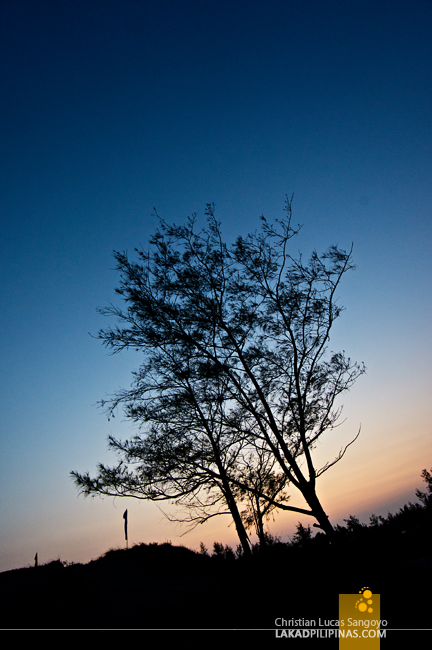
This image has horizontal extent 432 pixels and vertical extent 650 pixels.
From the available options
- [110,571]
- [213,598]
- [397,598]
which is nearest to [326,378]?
[397,598]

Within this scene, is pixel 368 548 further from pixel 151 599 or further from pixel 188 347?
pixel 188 347

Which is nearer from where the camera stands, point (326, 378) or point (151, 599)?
point (151, 599)

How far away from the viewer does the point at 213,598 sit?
611 centimetres

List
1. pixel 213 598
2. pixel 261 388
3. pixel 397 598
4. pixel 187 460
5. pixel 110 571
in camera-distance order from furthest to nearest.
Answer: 1. pixel 110 571
2. pixel 261 388
3. pixel 187 460
4. pixel 213 598
5. pixel 397 598

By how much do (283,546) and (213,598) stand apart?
14.6ft

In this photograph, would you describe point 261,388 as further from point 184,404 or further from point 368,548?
point 368,548

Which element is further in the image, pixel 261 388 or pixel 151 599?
pixel 261 388

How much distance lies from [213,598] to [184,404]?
168 inches

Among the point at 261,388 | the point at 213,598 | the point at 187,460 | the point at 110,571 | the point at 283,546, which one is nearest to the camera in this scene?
the point at 213,598

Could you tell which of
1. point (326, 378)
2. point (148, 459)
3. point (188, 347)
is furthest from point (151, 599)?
point (326, 378)

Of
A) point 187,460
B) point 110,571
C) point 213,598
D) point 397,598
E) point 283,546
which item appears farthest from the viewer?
point 110,571

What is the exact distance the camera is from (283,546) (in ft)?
32.0

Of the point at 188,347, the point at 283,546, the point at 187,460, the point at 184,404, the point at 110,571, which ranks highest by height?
the point at 188,347

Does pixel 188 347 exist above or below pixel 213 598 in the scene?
above
